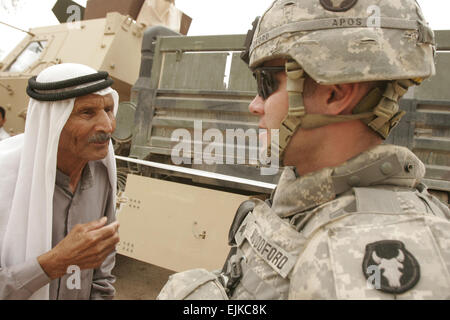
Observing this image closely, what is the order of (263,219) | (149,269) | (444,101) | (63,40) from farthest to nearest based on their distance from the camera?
1. (63,40)
2. (149,269)
3. (444,101)
4. (263,219)

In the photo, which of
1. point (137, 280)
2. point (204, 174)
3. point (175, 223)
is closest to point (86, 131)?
point (204, 174)

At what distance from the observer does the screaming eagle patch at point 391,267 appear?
86cm

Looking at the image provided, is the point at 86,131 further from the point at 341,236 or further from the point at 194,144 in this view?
the point at 194,144

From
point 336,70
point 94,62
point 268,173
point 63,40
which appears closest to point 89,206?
point 336,70

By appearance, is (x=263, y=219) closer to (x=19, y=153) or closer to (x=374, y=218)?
(x=374, y=218)

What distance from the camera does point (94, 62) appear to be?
18.2 feet

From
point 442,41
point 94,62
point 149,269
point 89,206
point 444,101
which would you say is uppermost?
point 94,62

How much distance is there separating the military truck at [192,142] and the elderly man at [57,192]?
1.70 meters

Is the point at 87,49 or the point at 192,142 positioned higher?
the point at 87,49

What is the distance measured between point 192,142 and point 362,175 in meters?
2.82

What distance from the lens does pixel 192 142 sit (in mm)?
3859

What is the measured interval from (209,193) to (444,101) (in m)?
2.24

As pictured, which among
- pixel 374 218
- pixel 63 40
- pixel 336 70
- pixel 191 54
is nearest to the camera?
pixel 374 218

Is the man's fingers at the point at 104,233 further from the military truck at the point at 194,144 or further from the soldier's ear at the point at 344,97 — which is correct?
the military truck at the point at 194,144
